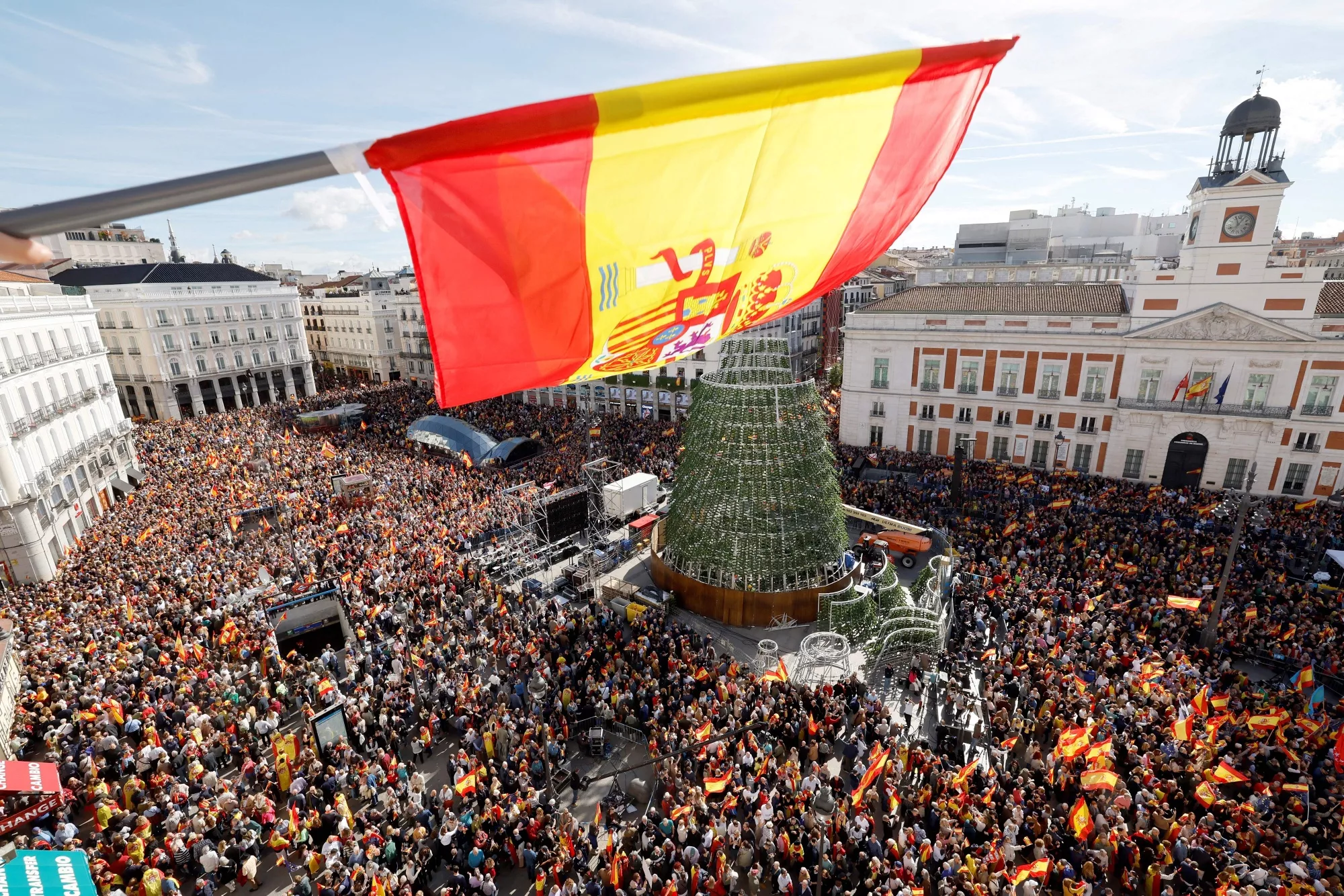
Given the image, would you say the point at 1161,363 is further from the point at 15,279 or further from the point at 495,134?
the point at 15,279

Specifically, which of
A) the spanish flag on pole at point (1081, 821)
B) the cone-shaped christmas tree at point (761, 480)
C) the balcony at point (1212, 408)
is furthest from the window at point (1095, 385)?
the spanish flag on pole at point (1081, 821)

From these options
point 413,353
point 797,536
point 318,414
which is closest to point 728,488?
point 797,536

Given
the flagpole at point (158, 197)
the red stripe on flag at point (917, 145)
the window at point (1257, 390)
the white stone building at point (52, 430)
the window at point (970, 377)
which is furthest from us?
the window at point (970, 377)

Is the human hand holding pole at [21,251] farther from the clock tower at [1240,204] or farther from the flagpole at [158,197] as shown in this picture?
the clock tower at [1240,204]

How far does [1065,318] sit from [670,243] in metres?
40.3

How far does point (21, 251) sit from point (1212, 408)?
1800 inches

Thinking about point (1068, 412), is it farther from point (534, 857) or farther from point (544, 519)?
point (534, 857)

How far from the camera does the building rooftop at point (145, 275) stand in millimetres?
58875

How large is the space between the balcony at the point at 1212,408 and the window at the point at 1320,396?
2.79 ft

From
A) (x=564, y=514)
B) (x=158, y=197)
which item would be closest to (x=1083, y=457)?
(x=564, y=514)

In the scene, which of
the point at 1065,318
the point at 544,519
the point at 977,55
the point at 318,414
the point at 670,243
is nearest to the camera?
the point at 670,243

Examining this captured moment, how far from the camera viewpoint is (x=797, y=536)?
22.6m

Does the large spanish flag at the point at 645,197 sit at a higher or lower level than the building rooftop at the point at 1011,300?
higher

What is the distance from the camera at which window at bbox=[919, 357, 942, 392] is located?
1604 inches
